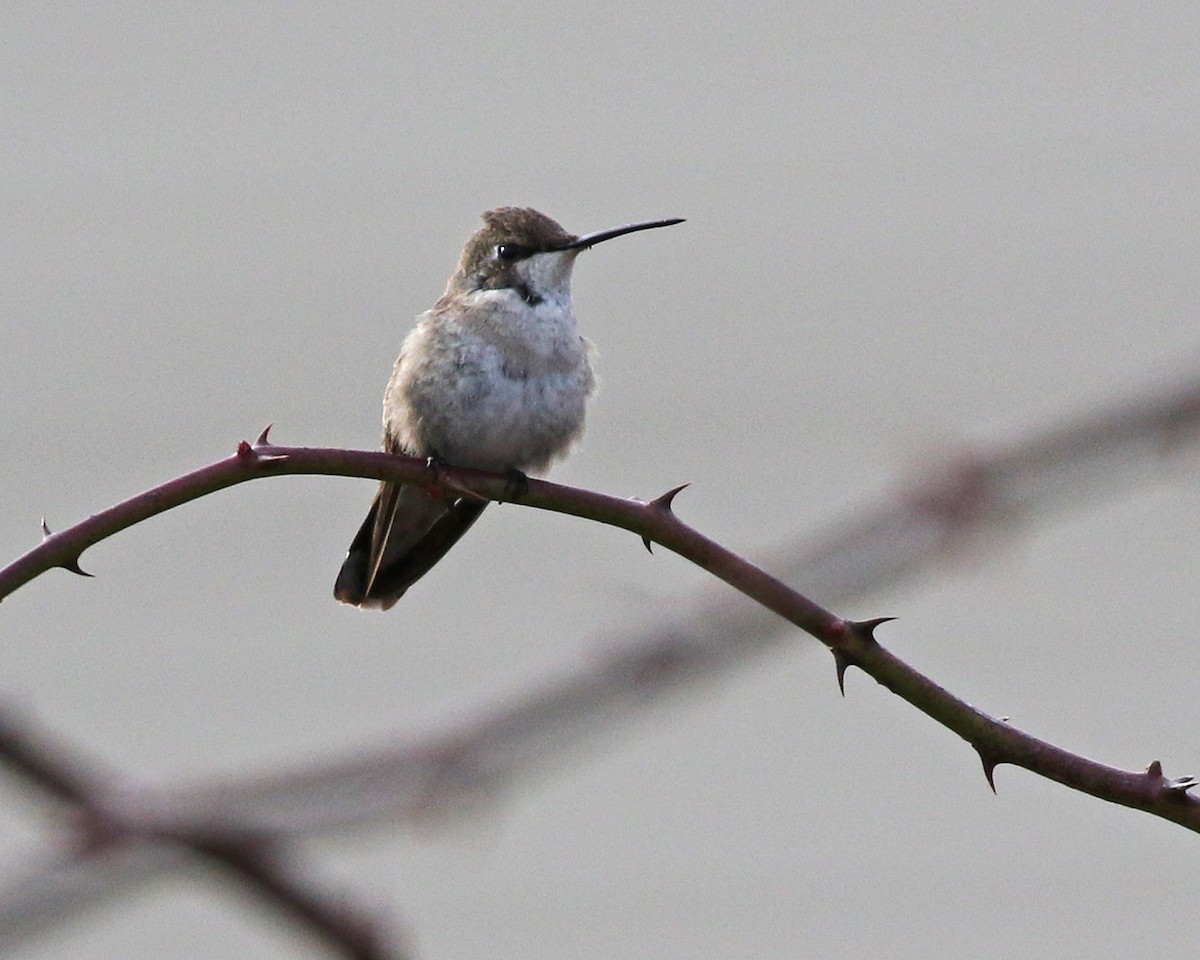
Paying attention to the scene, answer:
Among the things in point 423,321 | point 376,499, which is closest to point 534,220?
point 423,321

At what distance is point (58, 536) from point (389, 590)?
2145 mm

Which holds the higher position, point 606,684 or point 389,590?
point 389,590

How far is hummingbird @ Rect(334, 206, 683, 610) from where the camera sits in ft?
11.7

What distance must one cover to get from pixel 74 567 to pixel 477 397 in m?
2.06

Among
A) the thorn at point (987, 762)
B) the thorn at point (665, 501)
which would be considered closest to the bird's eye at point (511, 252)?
the thorn at point (665, 501)

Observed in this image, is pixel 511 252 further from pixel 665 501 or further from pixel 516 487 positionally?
pixel 665 501

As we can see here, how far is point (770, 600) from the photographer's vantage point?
141 cm

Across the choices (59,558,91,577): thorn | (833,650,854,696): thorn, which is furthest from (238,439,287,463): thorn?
(833,650,854,696): thorn

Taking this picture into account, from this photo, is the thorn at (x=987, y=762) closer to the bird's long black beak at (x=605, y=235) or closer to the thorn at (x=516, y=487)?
the thorn at (x=516, y=487)

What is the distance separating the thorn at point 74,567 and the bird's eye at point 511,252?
241 cm

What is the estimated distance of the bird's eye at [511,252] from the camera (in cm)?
388

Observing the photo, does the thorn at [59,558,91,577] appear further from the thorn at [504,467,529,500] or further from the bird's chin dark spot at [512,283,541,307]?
the bird's chin dark spot at [512,283,541,307]

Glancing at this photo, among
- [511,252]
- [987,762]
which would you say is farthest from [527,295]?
[987,762]

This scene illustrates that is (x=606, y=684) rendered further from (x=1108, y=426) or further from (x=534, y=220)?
Result: (x=534, y=220)
